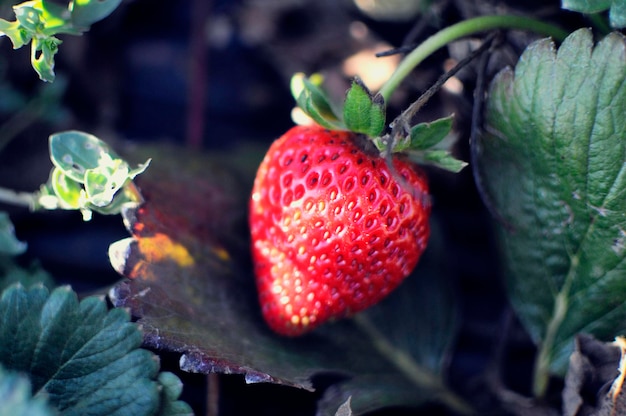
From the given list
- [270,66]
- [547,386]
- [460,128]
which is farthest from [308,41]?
[547,386]

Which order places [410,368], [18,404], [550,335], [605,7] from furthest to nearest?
[410,368]
[550,335]
[605,7]
[18,404]

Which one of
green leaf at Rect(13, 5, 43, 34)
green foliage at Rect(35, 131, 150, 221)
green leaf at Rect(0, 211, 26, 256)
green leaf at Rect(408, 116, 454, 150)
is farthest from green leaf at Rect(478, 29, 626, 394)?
green leaf at Rect(0, 211, 26, 256)

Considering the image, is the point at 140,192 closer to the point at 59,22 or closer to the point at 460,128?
the point at 59,22

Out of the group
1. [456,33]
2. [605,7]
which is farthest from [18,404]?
[605,7]

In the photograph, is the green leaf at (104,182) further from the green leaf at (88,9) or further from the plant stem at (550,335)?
the plant stem at (550,335)

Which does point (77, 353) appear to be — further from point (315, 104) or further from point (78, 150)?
point (315, 104)

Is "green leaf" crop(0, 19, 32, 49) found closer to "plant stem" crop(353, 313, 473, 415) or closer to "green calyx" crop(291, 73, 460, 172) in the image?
"green calyx" crop(291, 73, 460, 172)

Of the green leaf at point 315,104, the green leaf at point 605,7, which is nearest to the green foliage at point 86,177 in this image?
the green leaf at point 315,104
